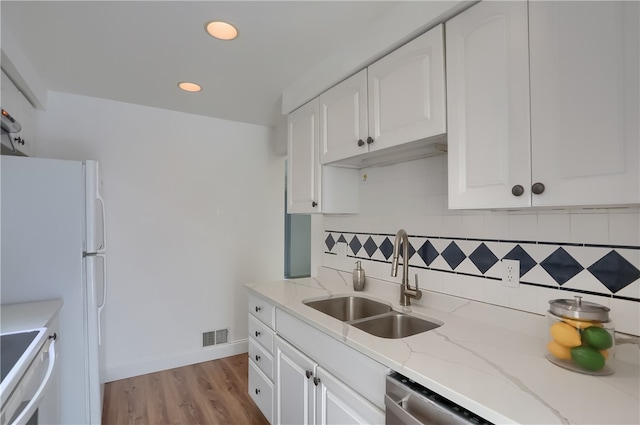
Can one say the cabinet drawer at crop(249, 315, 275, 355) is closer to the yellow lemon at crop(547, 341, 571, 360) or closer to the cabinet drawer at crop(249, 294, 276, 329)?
the cabinet drawer at crop(249, 294, 276, 329)

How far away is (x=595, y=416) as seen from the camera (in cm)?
73

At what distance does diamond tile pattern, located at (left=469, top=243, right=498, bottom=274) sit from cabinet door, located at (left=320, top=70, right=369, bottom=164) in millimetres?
753

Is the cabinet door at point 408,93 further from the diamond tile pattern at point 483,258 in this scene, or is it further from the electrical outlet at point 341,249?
the electrical outlet at point 341,249

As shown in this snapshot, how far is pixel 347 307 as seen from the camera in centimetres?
197

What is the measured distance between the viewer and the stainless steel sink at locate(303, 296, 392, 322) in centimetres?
189

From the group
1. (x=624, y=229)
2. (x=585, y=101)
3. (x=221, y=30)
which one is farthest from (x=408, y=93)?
(x=221, y=30)

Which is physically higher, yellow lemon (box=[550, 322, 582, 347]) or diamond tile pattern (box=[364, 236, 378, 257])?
diamond tile pattern (box=[364, 236, 378, 257])

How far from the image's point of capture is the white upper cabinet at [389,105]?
1324mm

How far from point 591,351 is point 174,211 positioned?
2.95 m

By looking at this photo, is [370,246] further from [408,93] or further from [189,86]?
[189,86]

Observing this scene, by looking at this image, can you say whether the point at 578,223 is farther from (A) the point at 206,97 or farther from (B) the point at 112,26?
(A) the point at 206,97

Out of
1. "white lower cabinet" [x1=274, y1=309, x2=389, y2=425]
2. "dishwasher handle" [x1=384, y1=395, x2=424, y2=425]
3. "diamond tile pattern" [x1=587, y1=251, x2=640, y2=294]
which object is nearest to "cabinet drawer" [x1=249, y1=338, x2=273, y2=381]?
"white lower cabinet" [x1=274, y1=309, x2=389, y2=425]

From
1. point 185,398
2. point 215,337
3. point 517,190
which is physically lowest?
point 185,398

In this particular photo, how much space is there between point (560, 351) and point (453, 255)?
0.67 metres
